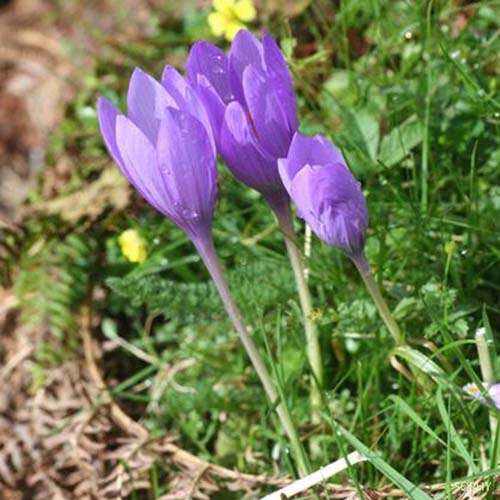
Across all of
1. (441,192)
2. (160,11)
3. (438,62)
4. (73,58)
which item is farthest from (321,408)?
(73,58)

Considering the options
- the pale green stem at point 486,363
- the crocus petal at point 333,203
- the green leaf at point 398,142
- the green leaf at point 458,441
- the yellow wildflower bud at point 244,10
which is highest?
the yellow wildflower bud at point 244,10

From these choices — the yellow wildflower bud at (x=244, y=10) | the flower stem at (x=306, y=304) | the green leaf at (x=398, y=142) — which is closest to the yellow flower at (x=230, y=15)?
the yellow wildflower bud at (x=244, y=10)

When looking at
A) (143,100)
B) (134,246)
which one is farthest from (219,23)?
(143,100)

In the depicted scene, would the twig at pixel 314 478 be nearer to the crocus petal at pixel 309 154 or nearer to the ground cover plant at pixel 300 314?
the ground cover plant at pixel 300 314

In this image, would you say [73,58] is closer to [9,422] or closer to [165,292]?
[9,422]

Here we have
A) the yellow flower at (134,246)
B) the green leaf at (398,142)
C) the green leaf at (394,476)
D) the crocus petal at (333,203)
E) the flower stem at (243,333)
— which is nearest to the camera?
the crocus petal at (333,203)

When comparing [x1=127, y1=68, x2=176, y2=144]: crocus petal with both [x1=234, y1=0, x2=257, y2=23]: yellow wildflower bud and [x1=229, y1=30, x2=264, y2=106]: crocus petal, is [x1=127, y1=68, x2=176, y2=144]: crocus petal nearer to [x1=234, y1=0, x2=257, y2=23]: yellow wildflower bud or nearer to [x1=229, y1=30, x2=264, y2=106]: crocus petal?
[x1=229, y1=30, x2=264, y2=106]: crocus petal

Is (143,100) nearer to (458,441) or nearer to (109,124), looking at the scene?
(109,124)
